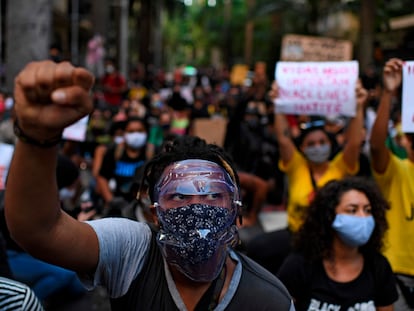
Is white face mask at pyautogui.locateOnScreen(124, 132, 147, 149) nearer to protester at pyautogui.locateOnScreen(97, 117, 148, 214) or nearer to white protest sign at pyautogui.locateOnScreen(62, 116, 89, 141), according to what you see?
protester at pyautogui.locateOnScreen(97, 117, 148, 214)

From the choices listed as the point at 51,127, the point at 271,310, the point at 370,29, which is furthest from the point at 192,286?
the point at 370,29

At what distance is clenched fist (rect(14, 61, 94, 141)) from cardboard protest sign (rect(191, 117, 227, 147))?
6.52m

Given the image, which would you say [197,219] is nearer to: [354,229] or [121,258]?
[121,258]

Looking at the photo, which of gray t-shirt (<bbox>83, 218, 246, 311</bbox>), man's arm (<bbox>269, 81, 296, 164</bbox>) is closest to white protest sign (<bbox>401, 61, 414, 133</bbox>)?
man's arm (<bbox>269, 81, 296, 164</bbox>)

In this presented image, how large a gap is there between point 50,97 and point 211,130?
6.96 m

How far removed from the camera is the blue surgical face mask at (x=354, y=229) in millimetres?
3357

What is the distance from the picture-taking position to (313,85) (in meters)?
5.10

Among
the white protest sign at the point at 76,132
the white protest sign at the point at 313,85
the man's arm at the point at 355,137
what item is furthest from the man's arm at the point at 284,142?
the white protest sign at the point at 76,132

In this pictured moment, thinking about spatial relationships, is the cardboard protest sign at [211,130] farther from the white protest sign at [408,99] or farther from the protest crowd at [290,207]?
the white protest sign at [408,99]

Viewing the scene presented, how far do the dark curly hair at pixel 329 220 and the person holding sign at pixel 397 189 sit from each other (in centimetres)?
41

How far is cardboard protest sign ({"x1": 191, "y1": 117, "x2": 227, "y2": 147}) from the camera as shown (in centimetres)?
816

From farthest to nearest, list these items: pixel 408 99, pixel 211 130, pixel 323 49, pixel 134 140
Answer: pixel 323 49, pixel 211 130, pixel 134 140, pixel 408 99

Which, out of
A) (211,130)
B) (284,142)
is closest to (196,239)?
(284,142)

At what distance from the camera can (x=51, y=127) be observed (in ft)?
4.78
